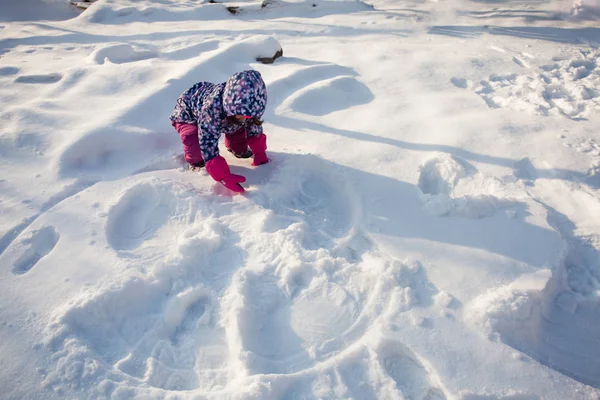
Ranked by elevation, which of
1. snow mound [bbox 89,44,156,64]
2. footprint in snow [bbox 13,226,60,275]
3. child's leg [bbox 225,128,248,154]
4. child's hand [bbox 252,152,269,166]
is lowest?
footprint in snow [bbox 13,226,60,275]

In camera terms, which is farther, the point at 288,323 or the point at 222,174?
the point at 222,174

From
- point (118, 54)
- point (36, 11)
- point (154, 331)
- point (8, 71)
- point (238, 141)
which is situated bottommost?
point (154, 331)

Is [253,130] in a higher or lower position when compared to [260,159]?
higher

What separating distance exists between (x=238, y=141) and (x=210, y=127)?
0.38 m

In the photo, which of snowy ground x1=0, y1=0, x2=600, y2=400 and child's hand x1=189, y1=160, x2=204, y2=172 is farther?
child's hand x1=189, y1=160, x2=204, y2=172

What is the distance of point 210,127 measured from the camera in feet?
7.29

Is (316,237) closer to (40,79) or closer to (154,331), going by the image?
A: (154,331)

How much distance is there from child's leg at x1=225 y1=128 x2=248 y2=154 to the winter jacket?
8cm

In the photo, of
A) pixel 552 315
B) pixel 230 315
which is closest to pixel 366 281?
pixel 230 315

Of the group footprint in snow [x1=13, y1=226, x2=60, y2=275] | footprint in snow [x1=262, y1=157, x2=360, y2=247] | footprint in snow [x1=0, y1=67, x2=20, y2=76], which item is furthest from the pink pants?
footprint in snow [x1=0, y1=67, x2=20, y2=76]

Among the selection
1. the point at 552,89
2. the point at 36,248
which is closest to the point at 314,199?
the point at 36,248

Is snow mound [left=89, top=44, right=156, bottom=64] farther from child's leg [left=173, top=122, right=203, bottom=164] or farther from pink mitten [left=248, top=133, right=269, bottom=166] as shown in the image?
pink mitten [left=248, top=133, right=269, bottom=166]

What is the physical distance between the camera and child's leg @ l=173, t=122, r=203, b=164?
8.00 ft

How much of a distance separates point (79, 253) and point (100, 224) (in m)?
0.21
